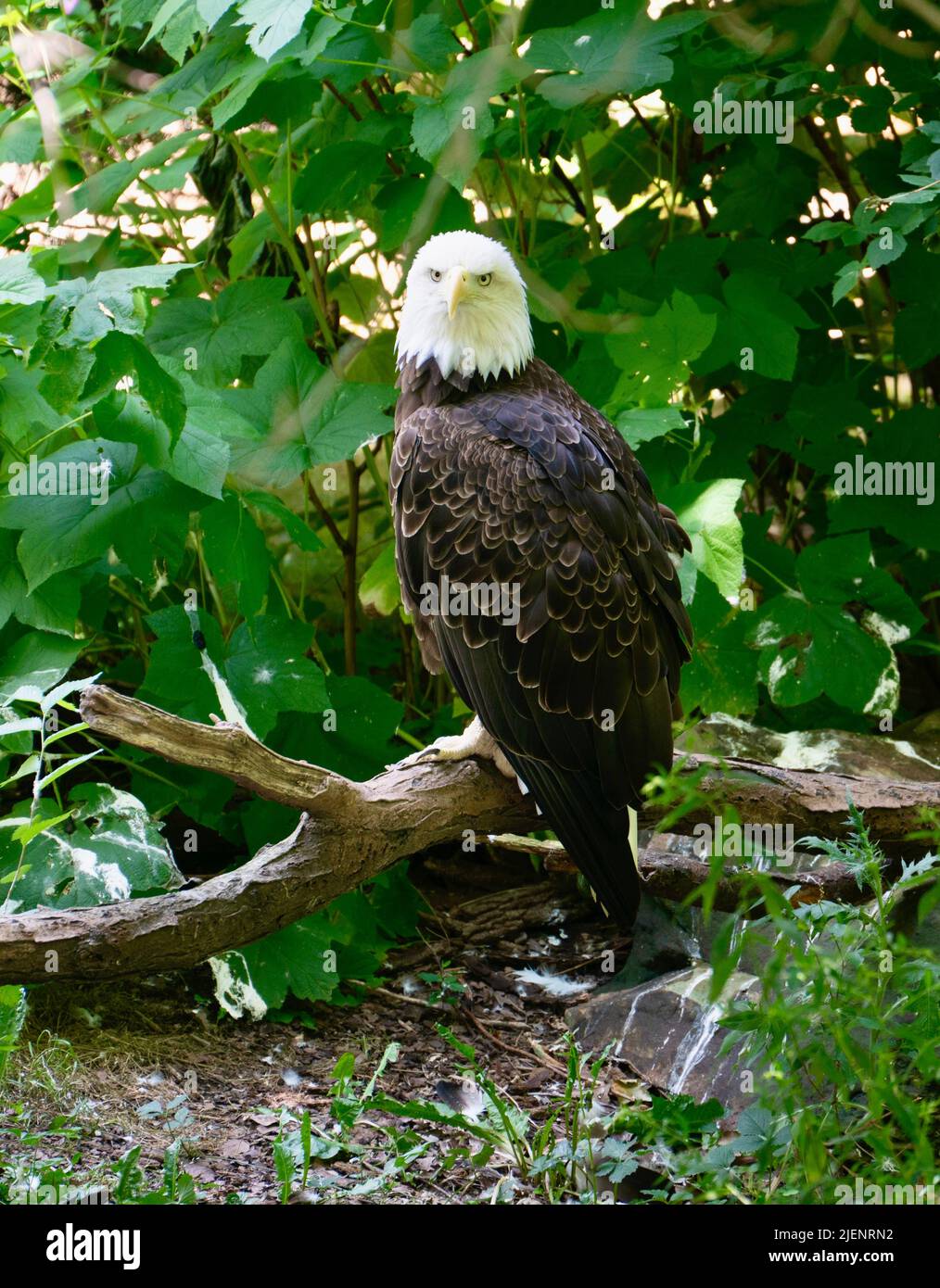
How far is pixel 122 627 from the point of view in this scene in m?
4.90

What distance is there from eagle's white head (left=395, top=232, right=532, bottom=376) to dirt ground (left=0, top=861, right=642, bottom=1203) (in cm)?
203

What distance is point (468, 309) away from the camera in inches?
149

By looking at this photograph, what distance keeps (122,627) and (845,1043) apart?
341cm

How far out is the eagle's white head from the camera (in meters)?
3.77

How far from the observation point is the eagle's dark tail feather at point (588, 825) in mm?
3418

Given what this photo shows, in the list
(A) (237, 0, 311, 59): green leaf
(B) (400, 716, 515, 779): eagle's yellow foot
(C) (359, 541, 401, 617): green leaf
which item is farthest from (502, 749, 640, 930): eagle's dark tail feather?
(A) (237, 0, 311, 59): green leaf

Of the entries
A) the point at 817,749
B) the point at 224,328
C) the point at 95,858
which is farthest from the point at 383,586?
the point at 817,749

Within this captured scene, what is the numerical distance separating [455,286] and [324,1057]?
2337mm

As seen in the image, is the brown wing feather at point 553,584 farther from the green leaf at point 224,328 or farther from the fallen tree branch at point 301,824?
the green leaf at point 224,328

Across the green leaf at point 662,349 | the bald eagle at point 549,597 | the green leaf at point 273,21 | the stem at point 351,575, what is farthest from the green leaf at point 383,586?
the green leaf at point 273,21

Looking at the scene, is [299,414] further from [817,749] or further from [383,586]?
[817,749]

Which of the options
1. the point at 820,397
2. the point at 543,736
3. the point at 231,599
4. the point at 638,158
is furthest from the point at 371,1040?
the point at 638,158

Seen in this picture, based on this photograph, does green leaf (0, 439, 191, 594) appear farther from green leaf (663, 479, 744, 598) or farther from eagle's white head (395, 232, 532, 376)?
green leaf (663, 479, 744, 598)
